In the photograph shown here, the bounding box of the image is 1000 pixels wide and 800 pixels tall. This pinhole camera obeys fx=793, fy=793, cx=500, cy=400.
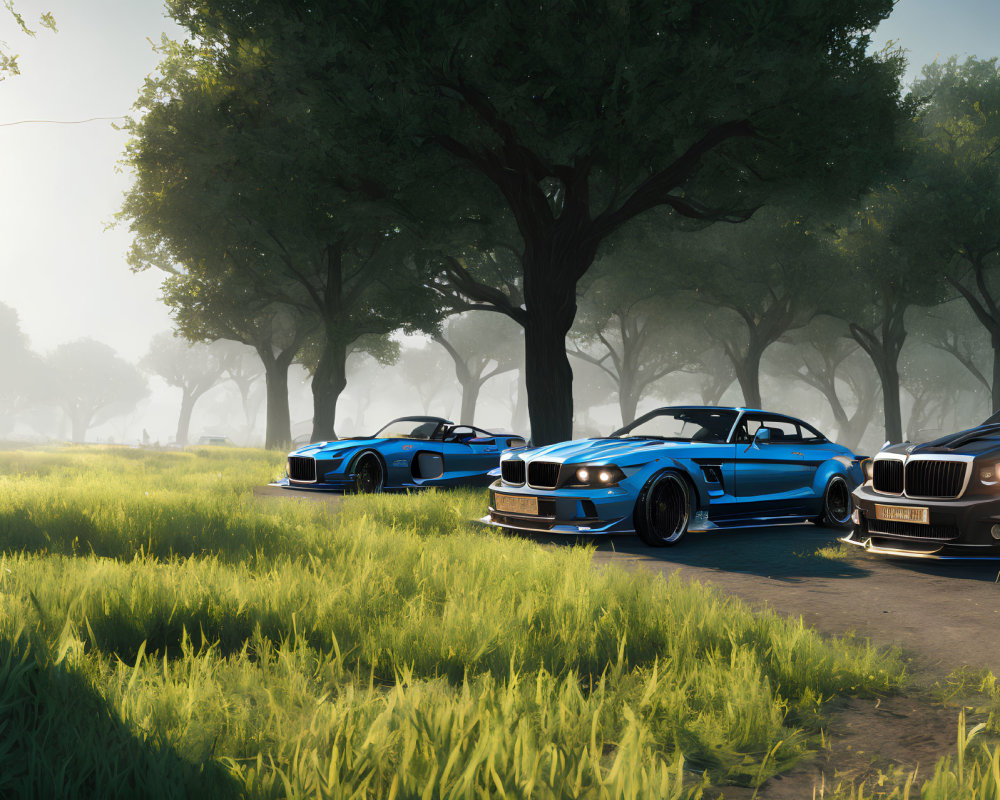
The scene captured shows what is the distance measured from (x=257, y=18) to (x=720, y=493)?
11995 millimetres

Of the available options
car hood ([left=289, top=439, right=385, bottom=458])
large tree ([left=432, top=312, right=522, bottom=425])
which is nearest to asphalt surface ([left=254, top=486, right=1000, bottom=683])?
car hood ([left=289, top=439, right=385, bottom=458])

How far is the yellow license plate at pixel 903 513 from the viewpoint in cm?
704

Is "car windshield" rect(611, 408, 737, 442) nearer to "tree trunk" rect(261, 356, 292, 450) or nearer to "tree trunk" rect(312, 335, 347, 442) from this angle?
"tree trunk" rect(312, 335, 347, 442)

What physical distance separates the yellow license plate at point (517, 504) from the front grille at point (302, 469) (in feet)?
17.0

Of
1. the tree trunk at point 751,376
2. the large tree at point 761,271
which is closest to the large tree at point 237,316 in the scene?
the large tree at point 761,271

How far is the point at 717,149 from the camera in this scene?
16469mm

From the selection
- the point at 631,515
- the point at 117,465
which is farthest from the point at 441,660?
the point at 117,465

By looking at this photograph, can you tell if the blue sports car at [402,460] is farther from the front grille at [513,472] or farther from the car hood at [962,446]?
the car hood at [962,446]

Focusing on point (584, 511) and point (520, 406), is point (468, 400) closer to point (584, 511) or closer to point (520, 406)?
point (520, 406)

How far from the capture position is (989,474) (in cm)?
686

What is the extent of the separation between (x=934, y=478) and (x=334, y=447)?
29.5 feet

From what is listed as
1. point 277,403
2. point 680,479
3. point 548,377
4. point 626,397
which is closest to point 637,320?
point 626,397

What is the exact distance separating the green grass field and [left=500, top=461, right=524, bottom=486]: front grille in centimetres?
228

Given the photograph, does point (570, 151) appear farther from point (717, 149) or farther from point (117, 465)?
point (117, 465)
